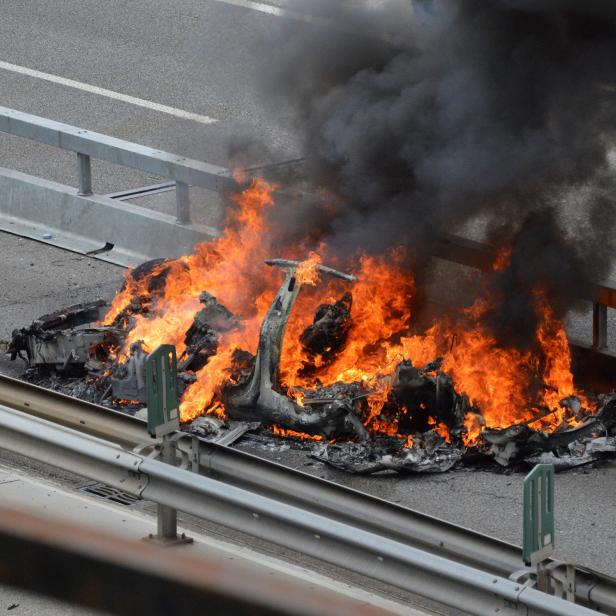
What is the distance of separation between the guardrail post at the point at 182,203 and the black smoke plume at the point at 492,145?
1.25 meters

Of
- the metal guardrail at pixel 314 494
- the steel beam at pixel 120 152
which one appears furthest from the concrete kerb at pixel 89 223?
the metal guardrail at pixel 314 494

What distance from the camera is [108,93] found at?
1416cm

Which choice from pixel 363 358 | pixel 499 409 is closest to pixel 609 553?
pixel 499 409

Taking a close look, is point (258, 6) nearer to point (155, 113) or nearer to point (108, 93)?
point (108, 93)

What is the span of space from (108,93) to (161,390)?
8.96 meters

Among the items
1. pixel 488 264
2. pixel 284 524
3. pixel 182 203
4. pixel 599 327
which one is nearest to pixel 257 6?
pixel 182 203

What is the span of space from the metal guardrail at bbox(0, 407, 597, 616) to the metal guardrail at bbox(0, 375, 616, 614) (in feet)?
1.50

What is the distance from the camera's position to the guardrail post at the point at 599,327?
8273 millimetres

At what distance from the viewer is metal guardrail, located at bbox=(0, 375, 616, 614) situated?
4.93 metres

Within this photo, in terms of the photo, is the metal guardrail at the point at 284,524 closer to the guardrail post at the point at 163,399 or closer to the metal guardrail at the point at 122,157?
the guardrail post at the point at 163,399

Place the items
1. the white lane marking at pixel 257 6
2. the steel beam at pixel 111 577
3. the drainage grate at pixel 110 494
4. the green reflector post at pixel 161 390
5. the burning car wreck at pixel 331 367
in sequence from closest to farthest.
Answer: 1. the steel beam at pixel 111 577
2. the green reflector post at pixel 161 390
3. the drainage grate at pixel 110 494
4. the burning car wreck at pixel 331 367
5. the white lane marking at pixel 257 6

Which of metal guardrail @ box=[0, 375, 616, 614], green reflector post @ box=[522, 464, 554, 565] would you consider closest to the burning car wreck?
metal guardrail @ box=[0, 375, 616, 614]

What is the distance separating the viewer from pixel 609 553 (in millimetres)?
6539

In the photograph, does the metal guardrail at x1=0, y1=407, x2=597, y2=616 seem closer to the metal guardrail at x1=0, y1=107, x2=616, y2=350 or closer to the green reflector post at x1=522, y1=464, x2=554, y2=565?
the green reflector post at x1=522, y1=464, x2=554, y2=565
